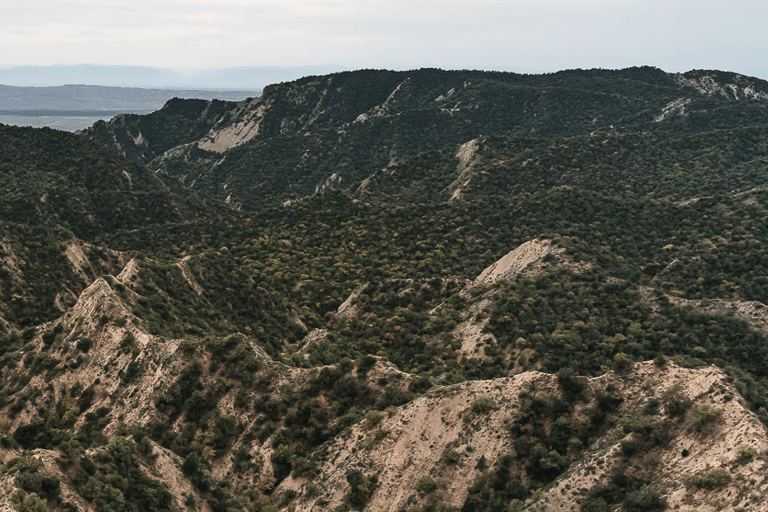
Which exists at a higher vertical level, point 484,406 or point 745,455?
point 745,455

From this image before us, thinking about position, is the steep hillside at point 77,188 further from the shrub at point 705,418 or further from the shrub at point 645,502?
the shrub at point 705,418

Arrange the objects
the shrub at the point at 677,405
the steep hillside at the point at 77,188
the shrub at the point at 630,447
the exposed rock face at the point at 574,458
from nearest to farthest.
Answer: the exposed rock face at the point at 574,458 < the shrub at the point at 630,447 < the shrub at the point at 677,405 < the steep hillside at the point at 77,188

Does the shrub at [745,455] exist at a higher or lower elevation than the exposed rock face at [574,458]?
higher

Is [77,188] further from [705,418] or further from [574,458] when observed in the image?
[705,418]

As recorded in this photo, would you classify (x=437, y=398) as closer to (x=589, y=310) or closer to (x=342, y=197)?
(x=589, y=310)

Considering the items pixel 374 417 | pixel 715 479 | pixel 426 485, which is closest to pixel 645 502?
pixel 715 479

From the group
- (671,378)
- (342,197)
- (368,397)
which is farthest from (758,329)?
(342,197)

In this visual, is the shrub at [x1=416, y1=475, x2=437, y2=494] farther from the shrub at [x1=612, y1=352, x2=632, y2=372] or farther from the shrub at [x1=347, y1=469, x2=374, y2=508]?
the shrub at [x1=612, y1=352, x2=632, y2=372]

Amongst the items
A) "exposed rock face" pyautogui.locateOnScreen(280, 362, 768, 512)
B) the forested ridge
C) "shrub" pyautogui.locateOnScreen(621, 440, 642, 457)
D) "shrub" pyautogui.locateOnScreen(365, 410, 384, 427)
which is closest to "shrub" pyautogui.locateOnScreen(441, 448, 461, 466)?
"exposed rock face" pyautogui.locateOnScreen(280, 362, 768, 512)

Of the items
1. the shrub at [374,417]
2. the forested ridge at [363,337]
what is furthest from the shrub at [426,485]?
the shrub at [374,417]
